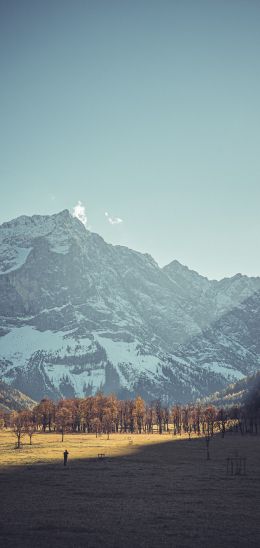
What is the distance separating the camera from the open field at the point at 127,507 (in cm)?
3266

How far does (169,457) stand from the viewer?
3853 inches

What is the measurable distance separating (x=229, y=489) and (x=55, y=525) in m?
25.5

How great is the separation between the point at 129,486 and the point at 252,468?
95.4ft

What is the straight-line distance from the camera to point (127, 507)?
43438 millimetres

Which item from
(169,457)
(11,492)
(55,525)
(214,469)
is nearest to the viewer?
(55,525)

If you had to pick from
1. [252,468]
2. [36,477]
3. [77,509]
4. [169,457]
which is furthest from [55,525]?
[169,457]

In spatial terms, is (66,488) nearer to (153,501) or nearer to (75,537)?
(153,501)

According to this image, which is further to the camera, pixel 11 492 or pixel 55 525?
pixel 11 492

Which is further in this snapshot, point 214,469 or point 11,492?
point 214,469

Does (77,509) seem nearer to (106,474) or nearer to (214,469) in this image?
(106,474)

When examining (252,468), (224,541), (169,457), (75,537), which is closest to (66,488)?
(75,537)

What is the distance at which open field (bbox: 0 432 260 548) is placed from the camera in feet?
107

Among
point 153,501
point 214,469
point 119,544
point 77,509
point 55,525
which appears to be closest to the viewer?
point 119,544

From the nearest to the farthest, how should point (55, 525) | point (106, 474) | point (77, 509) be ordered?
1. point (55, 525)
2. point (77, 509)
3. point (106, 474)
